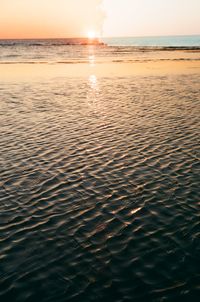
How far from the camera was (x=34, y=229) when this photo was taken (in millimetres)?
12602

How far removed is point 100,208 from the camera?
46.2ft

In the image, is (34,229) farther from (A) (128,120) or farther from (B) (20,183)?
(A) (128,120)

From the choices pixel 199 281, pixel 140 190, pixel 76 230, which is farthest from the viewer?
pixel 140 190

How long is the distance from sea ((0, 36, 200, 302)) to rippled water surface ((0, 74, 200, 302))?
4 cm

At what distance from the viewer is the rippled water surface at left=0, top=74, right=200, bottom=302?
9.98 meters

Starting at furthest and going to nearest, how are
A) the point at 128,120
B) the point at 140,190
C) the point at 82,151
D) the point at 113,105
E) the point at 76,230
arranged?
1. the point at 113,105
2. the point at 128,120
3. the point at 82,151
4. the point at 140,190
5. the point at 76,230

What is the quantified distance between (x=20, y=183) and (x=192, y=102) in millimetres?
25920

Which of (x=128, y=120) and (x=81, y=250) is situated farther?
(x=128, y=120)

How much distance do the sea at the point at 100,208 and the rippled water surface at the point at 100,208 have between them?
38 mm

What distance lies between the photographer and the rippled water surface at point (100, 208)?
9.98m

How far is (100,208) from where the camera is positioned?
46.2 ft

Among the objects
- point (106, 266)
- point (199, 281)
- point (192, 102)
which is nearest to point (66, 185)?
point (106, 266)

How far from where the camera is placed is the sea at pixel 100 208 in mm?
9953

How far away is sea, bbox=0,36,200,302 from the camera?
995cm
